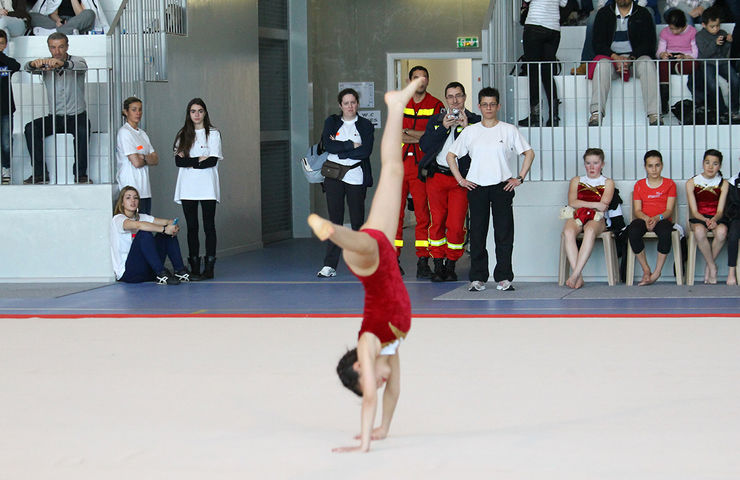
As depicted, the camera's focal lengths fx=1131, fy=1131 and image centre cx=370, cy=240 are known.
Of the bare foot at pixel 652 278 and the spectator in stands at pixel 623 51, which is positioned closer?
the bare foot at pixel 652 278

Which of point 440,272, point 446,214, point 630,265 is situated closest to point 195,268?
point 440,272

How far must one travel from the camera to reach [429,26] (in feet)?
46.6

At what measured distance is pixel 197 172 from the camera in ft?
33.8

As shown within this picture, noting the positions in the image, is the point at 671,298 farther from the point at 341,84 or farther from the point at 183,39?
the point at 341,84

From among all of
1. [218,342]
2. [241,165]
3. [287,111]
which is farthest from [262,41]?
[218,342]

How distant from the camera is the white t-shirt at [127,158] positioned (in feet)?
33.4

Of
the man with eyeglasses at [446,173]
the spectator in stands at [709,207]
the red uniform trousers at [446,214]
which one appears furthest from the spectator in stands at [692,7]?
the red uniform trousers at [446,214]

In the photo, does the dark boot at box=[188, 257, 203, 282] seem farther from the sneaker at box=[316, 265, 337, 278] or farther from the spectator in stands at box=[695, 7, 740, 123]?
the spectator in stands at box=[695, 7, 740, 123]

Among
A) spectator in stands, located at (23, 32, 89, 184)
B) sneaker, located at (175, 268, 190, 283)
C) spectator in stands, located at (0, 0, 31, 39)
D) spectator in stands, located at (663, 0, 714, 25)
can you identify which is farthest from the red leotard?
spectator in stands, located at (0, 0, 31, 39)

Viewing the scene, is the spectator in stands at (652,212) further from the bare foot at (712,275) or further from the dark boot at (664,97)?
the dark boot at (664,97)

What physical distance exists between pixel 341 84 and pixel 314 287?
5.30 metres

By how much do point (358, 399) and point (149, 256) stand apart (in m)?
4.91

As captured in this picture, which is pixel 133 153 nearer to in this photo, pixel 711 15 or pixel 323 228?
pixel 711 15

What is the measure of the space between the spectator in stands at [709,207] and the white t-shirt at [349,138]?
283 centimetres
